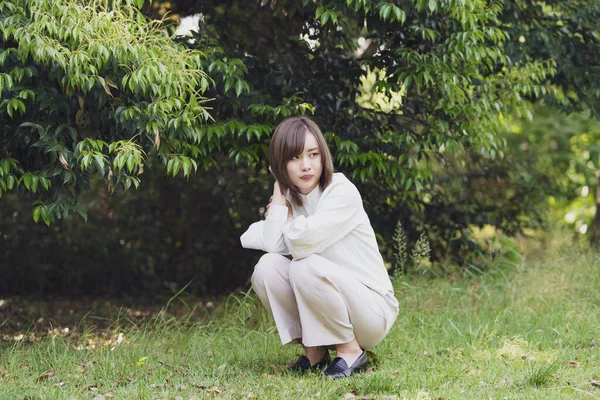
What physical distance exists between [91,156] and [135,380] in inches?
47.4

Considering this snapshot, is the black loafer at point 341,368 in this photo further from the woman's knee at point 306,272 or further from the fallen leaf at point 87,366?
the fallen leaf at point 87,366

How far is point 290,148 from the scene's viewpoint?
12.5 feet

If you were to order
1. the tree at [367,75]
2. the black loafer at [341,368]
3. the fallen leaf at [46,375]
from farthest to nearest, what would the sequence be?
the tree at [367,75], the fallen leaf at [46,375], the black loafer at [341,368]

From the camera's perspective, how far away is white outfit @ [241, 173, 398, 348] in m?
3.62

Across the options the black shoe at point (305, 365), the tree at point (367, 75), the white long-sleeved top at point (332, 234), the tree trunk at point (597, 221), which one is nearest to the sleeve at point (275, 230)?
the white long-sleeved top at point (332, 234)

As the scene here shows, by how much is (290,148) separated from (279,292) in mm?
742

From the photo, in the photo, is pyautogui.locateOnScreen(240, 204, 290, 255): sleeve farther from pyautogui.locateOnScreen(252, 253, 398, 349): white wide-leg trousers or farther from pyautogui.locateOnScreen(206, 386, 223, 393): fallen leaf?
pyautogui.locateOnScreen(206, 386, 223, 393): fallen leaf

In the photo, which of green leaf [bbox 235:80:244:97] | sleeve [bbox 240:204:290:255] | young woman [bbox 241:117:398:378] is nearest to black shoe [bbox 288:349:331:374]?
young woman [bbox 241:117:398:378]

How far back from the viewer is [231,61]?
15.8 ft

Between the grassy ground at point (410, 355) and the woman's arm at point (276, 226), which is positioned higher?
the woman's arm at point (276, 226)

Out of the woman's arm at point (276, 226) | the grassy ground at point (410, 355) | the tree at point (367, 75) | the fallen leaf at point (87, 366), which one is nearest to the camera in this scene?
the grassy ground at point (410, 355)

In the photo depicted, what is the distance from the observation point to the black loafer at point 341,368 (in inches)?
146

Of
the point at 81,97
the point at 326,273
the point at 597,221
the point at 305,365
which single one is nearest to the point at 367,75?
the point at 81,97

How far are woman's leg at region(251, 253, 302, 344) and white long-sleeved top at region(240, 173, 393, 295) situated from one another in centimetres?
9
